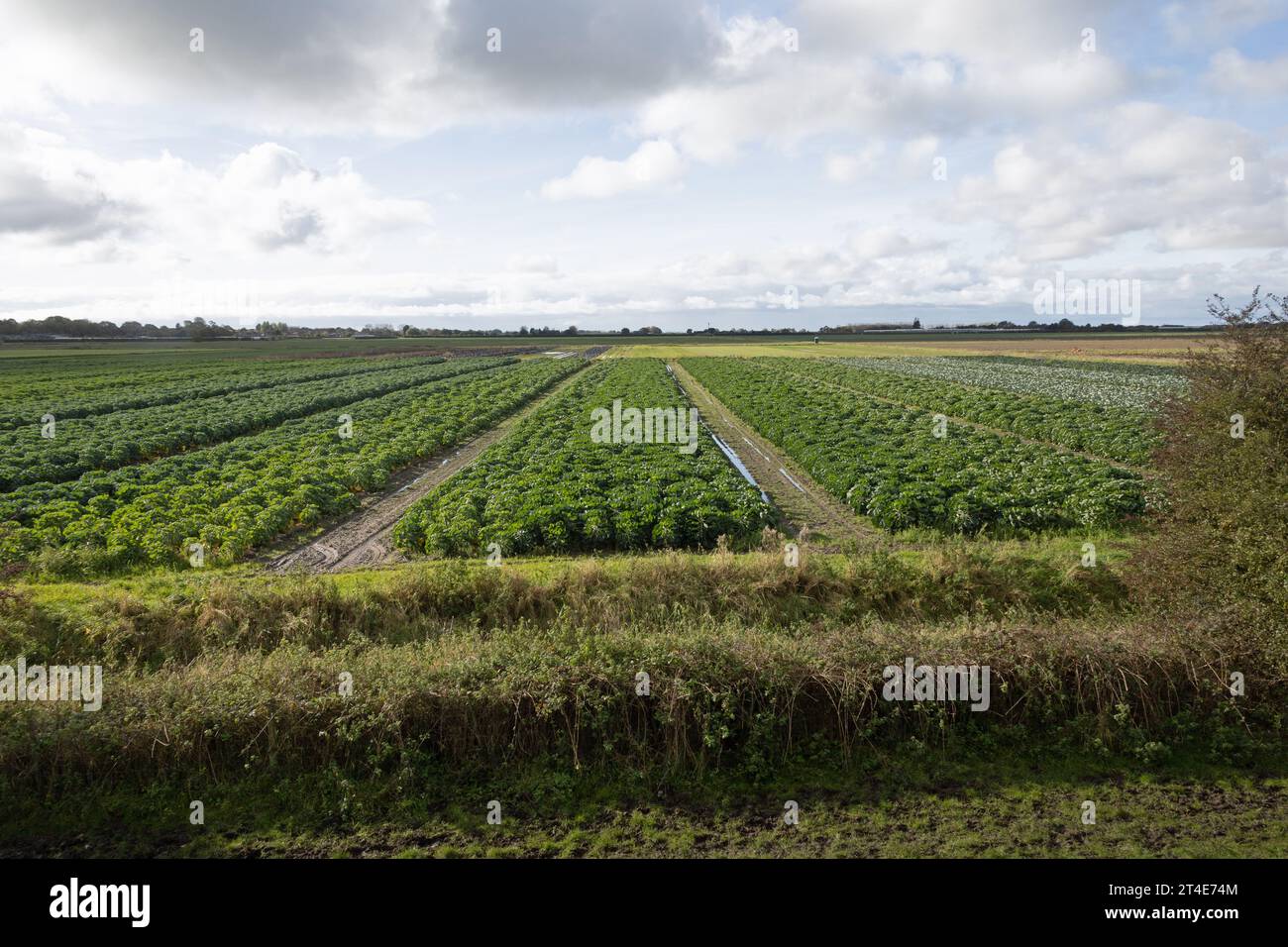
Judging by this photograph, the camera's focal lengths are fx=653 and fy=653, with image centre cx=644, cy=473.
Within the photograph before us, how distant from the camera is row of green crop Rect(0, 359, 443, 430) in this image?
40.4 meters

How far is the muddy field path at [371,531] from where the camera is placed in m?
15.8

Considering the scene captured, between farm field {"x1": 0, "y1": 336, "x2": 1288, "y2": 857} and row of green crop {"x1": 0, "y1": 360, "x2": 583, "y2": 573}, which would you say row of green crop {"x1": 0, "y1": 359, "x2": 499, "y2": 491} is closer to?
farm field {"x1": 0, "y1": 336, "x2": 1288, "y2": 857}

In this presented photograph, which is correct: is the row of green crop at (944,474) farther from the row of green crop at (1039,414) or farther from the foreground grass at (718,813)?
the foreground grass at (718,813)

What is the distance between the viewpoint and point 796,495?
20.8 meters

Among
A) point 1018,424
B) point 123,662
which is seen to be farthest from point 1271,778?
point 1018,424

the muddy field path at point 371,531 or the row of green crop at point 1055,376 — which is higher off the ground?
the row of green crop at point 1055,376

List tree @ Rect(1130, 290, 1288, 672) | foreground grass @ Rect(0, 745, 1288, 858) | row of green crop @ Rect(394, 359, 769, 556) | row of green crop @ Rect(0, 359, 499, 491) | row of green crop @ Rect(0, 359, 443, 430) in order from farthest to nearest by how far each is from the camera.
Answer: row of green crop @ Rect(0, 359, 443, 430)
row of green crop @ Rect(0, 359, 499, 491)
row of green crop @ Rect(394, 359, 769, 556)
tree @ Rect(1130, 290, 1288, 672)
foreground grass @ Rect(0, 745, 1288, 858)

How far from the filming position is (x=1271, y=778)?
8.10m

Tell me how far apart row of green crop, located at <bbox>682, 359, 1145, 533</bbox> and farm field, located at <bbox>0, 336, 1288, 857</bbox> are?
162 mm

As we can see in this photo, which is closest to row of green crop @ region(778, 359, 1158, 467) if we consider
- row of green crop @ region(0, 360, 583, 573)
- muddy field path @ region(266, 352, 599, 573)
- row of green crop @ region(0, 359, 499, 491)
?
muddy field path @ region(266, 352, 599, 573)

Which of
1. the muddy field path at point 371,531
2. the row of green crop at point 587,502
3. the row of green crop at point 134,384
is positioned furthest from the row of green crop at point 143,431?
the row of green crop at point 587,502

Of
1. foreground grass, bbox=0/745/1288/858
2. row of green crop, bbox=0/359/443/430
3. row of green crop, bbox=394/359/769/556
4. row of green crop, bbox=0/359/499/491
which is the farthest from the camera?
row of green crop, bbox=0/359/443/430

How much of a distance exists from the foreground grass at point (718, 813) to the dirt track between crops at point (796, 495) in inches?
280
